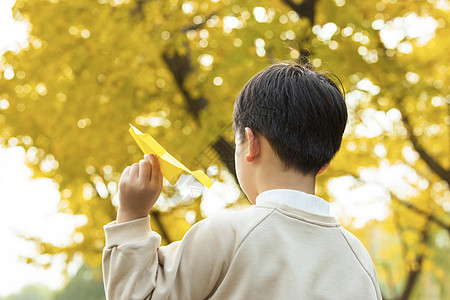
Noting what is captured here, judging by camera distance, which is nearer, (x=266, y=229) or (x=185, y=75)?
(x=266, y=229)

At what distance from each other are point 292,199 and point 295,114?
0.18 meters

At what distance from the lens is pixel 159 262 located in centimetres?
114

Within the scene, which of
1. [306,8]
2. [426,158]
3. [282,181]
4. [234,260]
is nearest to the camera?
[234,260]

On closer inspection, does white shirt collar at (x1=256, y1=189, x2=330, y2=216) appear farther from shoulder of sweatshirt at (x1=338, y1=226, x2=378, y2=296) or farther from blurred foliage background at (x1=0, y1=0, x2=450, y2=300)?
blurred foliage background at (x1=0, y1=0, x2=450, y2=300)

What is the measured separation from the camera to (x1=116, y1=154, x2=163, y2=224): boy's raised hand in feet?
3.82

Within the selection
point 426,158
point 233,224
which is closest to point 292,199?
point 233,224

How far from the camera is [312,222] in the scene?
1217mm

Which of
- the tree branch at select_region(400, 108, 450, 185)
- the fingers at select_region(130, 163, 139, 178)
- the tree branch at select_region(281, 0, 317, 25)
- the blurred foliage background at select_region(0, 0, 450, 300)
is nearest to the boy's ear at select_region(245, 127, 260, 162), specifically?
the fingers at select_region(130, 163, 139, 178)

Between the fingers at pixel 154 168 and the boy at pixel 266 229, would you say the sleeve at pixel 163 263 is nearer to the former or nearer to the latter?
the boy at pixel 266 229

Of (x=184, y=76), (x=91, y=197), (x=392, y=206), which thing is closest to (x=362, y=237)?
(x=392, y=206)

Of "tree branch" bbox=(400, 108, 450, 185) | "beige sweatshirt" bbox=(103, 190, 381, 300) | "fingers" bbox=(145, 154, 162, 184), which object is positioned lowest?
"tree branch" bbox=(400, 108, 450, 185)

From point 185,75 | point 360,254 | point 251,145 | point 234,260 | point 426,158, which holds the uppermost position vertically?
point 251,145

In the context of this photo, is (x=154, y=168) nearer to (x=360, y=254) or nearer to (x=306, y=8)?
(x=360, y=254)

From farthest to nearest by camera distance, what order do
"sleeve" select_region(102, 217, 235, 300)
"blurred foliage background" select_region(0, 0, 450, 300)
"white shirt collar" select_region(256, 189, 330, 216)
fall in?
1. "blurred foliage background" select_region(0, 0, 450, 300)
2. "white shirt collar" select_region(256, 189, 330, 216)
3. "sleeve" select_region(102, 217, 235, 300)
